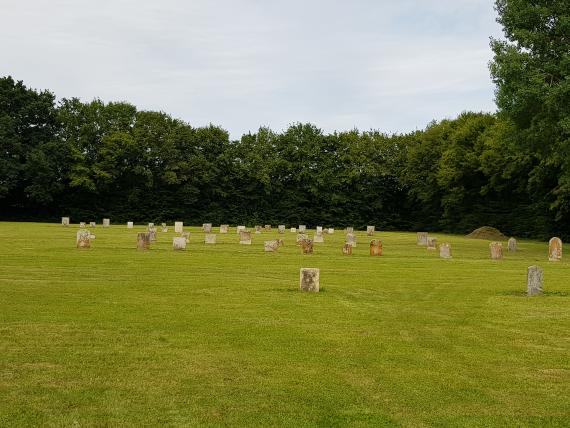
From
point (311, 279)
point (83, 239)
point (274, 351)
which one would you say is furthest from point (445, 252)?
point (274, 351)

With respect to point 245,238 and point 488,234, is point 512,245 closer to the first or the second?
point 245,238

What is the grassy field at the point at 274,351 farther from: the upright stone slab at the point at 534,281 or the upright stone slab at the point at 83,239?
the upright stone slab at the point at 83,239

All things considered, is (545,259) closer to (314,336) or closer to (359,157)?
(314,336)

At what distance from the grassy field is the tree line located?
120 feet

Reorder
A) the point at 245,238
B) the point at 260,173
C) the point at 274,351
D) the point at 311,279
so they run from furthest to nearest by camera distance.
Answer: the point at 260,173, the point at 245,238, the point at 311,279, the point at 274,351

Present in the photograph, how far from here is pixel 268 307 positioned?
1280cm

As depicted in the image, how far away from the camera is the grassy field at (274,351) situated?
6.48 m

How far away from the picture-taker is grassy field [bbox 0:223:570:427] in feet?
21.3

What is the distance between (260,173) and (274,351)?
64.2m

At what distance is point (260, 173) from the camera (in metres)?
72.8

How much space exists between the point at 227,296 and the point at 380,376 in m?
6.72

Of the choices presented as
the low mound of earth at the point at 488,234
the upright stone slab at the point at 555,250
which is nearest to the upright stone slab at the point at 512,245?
the upright stone slab at the point at 555,250

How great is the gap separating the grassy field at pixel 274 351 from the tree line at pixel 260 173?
36.6 metres

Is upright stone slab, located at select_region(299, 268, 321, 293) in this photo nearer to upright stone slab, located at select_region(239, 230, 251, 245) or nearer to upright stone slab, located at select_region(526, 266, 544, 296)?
upright stone slab, located at select_region(526, 266, 544, 296)
